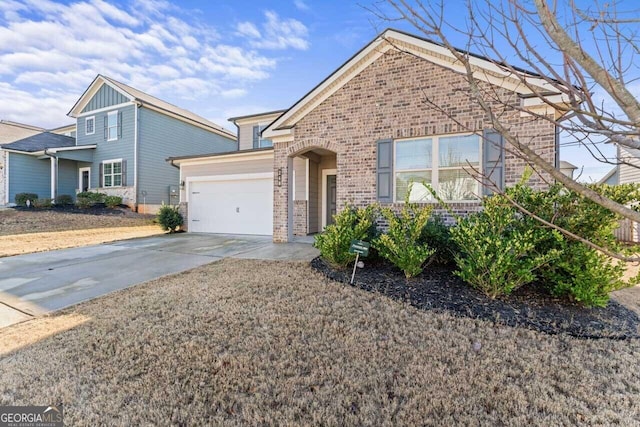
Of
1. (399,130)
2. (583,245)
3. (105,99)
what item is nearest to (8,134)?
(105,99)

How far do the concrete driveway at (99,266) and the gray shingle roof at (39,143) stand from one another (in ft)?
45.4

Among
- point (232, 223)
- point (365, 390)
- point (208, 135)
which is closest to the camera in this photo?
point (365, 390)

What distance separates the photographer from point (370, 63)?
8.02 meters

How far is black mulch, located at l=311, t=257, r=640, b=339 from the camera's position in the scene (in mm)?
3787

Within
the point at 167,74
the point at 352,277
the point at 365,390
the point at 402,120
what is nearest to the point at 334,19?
the point at 402,120

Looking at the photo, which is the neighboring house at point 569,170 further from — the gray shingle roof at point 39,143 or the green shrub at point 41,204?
the gray shingle roof at point 39,143

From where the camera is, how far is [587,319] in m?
3.99

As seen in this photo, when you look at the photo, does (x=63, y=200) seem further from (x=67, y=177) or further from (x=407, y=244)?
(x=407, y=244)

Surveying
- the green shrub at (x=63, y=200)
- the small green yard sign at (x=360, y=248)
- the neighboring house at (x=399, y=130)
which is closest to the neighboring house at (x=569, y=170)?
the neighboring house at (x=399, y=130)

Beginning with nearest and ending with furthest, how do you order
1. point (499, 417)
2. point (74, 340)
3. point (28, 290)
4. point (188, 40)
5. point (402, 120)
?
point (499, 417), point (74, 340), point (28, 290), point (402, 120), point (188, 40)

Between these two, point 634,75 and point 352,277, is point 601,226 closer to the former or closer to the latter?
point 634,75

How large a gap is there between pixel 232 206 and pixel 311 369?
10.4 m

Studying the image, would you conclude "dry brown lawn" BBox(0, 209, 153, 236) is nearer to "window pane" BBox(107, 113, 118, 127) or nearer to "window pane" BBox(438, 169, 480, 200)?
"window pane" BBox(107, 113, 118, 127)

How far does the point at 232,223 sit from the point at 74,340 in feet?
29.5
